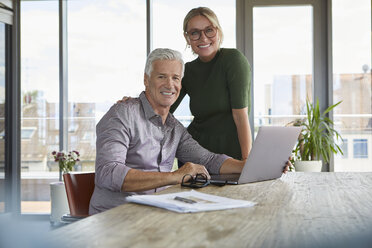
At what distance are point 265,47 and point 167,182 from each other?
368cm

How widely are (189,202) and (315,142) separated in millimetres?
3698

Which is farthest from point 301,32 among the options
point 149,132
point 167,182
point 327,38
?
point 167,182

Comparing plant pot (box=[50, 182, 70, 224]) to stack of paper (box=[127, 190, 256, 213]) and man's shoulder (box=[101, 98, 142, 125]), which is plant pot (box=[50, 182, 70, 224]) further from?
stack of paper (box=[127, 190, 256, 213])

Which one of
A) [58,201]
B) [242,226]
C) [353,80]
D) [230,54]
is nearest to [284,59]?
[353,80]

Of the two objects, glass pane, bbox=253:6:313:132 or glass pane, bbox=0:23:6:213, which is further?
glass pane, bbox=0:23:6:213

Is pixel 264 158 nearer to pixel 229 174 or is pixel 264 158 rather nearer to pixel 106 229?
pixel 229 174

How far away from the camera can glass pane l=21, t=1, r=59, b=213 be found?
544 cm

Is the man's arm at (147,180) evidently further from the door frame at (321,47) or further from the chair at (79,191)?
the door frame at (321,47)

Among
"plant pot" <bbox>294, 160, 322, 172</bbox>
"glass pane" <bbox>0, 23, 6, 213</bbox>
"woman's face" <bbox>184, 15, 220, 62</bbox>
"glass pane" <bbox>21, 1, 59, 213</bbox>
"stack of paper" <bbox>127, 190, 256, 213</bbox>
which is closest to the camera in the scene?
"stack of paper" <bbox>127, 190, 256, 213</bbox>

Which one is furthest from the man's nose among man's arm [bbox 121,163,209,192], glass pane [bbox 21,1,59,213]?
glass pane [bbox 21,1,59,213]

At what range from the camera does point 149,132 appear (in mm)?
2068

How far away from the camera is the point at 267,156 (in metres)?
1.90

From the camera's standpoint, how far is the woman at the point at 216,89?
2473 mm

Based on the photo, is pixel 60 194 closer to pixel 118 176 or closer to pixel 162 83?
pixel 162 83
